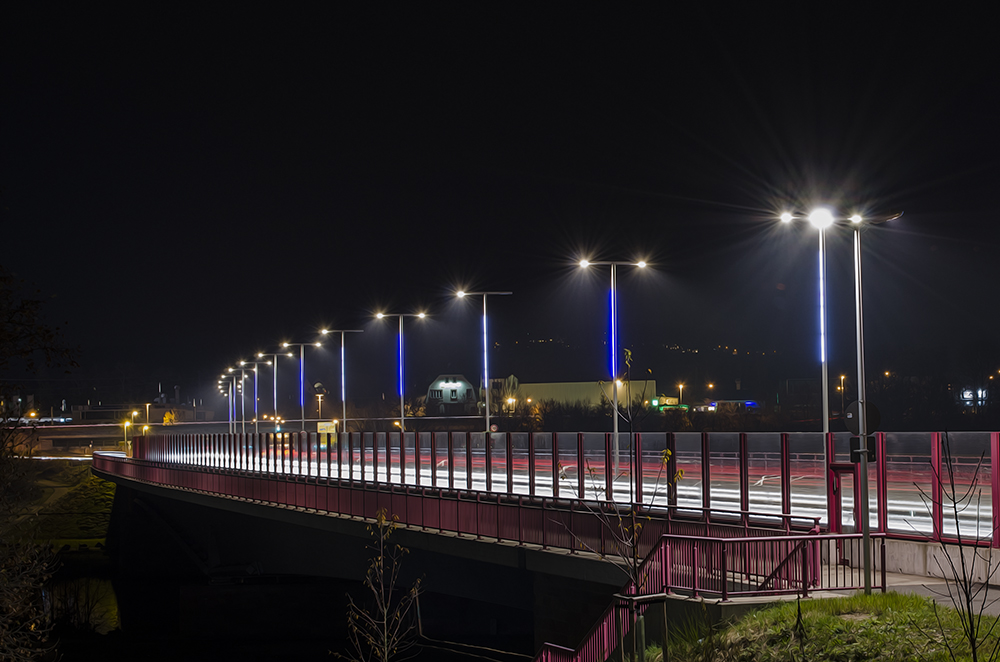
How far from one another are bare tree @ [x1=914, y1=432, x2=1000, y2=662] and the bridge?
0.98 ft

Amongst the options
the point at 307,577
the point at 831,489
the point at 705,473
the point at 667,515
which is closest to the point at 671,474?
the point at 705,473

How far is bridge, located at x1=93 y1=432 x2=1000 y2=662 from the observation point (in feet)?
51.9

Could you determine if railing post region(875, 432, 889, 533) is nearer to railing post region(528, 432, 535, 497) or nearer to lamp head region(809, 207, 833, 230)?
lamp head region(809, 207, 833, 230)

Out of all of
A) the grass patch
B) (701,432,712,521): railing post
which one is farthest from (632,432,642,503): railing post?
the grass patch

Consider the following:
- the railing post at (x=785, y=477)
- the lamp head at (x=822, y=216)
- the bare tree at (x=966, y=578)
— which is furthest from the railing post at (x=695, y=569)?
the lamp head at (x=822, y=216)

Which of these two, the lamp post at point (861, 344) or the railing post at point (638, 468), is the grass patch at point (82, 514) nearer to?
the railing post at point (638, 468)

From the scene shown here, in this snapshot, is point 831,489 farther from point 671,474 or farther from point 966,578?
point 966,578

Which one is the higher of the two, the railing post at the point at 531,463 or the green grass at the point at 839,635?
the railing post at the point at 531,463

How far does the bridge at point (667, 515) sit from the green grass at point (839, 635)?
961 mm

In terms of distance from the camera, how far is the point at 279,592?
44.4 m

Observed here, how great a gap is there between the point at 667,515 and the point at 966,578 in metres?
12.6

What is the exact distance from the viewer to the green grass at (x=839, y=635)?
1181 cm

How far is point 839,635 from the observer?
12672 millimetres

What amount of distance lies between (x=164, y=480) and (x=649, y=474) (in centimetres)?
4067
